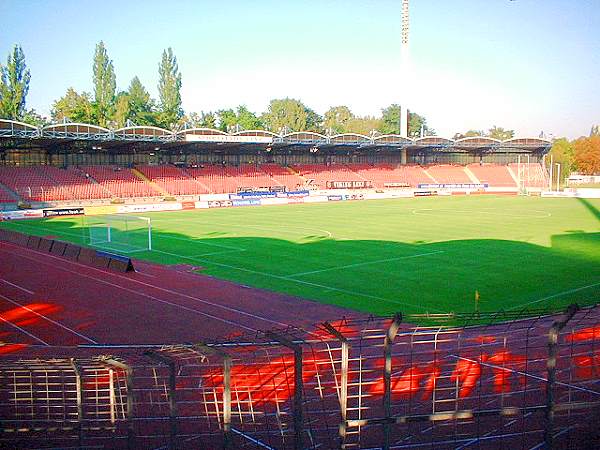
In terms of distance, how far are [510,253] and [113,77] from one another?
77075 millimetres

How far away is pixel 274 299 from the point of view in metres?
20.0

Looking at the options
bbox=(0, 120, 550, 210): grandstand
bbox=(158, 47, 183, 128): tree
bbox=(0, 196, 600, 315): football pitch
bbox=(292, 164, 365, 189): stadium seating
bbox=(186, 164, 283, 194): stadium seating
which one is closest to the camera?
bbox=(0, 196, 600, 315): football pitch

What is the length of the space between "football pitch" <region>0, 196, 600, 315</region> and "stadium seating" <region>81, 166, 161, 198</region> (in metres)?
13.4

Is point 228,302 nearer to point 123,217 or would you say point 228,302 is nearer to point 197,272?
point 197,272

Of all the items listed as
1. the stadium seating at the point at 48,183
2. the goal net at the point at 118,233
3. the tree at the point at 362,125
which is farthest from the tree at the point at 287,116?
the goal net at the point at 118,233

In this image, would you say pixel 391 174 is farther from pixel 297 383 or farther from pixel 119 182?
pixel 297 383

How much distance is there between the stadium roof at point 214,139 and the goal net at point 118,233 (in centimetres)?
2326

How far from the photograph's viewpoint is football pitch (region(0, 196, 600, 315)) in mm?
20594

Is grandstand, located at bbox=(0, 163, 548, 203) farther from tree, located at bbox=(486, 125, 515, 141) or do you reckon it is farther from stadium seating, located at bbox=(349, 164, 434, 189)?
tree, located at bbox=(486, 125, 515, 141)

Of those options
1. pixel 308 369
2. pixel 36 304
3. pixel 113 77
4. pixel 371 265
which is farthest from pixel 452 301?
pixel 113 77

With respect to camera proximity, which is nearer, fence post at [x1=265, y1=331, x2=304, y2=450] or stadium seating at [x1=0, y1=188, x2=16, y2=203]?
fence post at [x1=265, y1=331, x2=304, y2=450]

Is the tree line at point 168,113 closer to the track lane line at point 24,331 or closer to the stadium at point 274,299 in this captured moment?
the stadium at point 274,299

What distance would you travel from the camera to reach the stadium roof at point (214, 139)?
55469 mm

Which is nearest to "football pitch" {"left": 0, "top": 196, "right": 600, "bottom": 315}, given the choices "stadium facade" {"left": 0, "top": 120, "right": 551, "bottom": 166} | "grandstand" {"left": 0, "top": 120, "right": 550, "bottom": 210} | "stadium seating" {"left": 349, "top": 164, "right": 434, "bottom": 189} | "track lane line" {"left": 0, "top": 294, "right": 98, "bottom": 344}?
"track lane line" {"left": 0, "top": 294, "right": 98, "bottom": 344}
